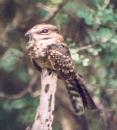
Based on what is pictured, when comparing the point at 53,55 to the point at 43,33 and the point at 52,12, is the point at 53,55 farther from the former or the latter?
the point at 52,12

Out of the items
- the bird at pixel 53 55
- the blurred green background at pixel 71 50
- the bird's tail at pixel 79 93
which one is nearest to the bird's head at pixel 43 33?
the bird at pixel 53 55

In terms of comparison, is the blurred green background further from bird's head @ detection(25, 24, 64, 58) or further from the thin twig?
bird's head @ detection(25, 24, 64, 58)

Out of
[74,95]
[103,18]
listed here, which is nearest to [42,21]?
[103,18]

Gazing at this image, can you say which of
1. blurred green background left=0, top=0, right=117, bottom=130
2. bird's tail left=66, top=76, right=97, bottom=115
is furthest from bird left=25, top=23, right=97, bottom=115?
blurred green background left=0, top=0, right=117, bottom=130

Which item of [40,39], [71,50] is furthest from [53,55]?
[71,50]

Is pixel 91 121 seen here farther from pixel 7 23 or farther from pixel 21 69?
pixel 7 23

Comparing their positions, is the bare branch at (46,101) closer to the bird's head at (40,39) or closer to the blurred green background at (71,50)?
the bird's head at (40,39)
